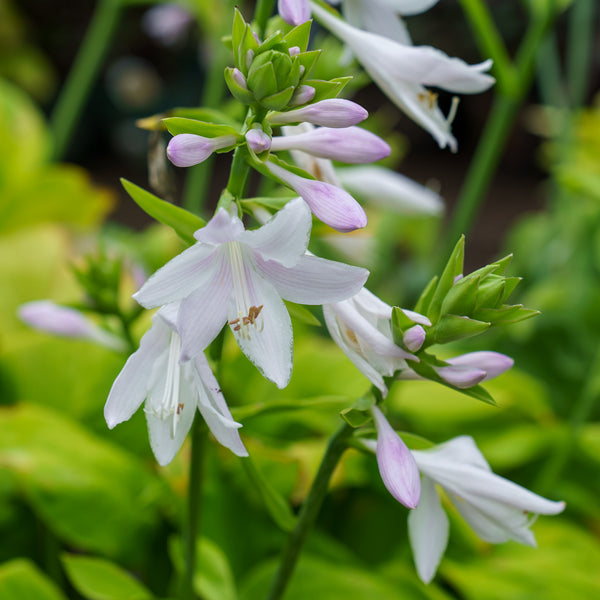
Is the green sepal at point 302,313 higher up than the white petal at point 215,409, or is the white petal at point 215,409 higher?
the green sepal at point 302,313

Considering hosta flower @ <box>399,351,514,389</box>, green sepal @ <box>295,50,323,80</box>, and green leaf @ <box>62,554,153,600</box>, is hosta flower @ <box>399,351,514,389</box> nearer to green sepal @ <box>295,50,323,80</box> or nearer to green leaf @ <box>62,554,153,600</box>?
green sepal @ <box>295,50,323,80</box>

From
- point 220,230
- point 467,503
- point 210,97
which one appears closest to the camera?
point 220,230

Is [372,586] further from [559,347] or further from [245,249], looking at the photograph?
[559,347]

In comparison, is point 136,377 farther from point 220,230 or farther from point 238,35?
point 238,35

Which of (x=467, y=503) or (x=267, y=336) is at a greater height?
(x=267, y=336)

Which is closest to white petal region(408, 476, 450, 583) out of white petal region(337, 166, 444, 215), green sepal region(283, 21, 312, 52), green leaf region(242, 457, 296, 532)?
green leaf region(242, 457, 296, 532)

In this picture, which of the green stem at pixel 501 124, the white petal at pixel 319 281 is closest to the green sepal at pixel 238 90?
the white petal at pixel 319 281

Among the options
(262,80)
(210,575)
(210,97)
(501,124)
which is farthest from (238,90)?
(210,97)

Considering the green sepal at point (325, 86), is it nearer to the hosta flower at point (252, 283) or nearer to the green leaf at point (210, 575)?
the hosta flower at point (252, 283)
